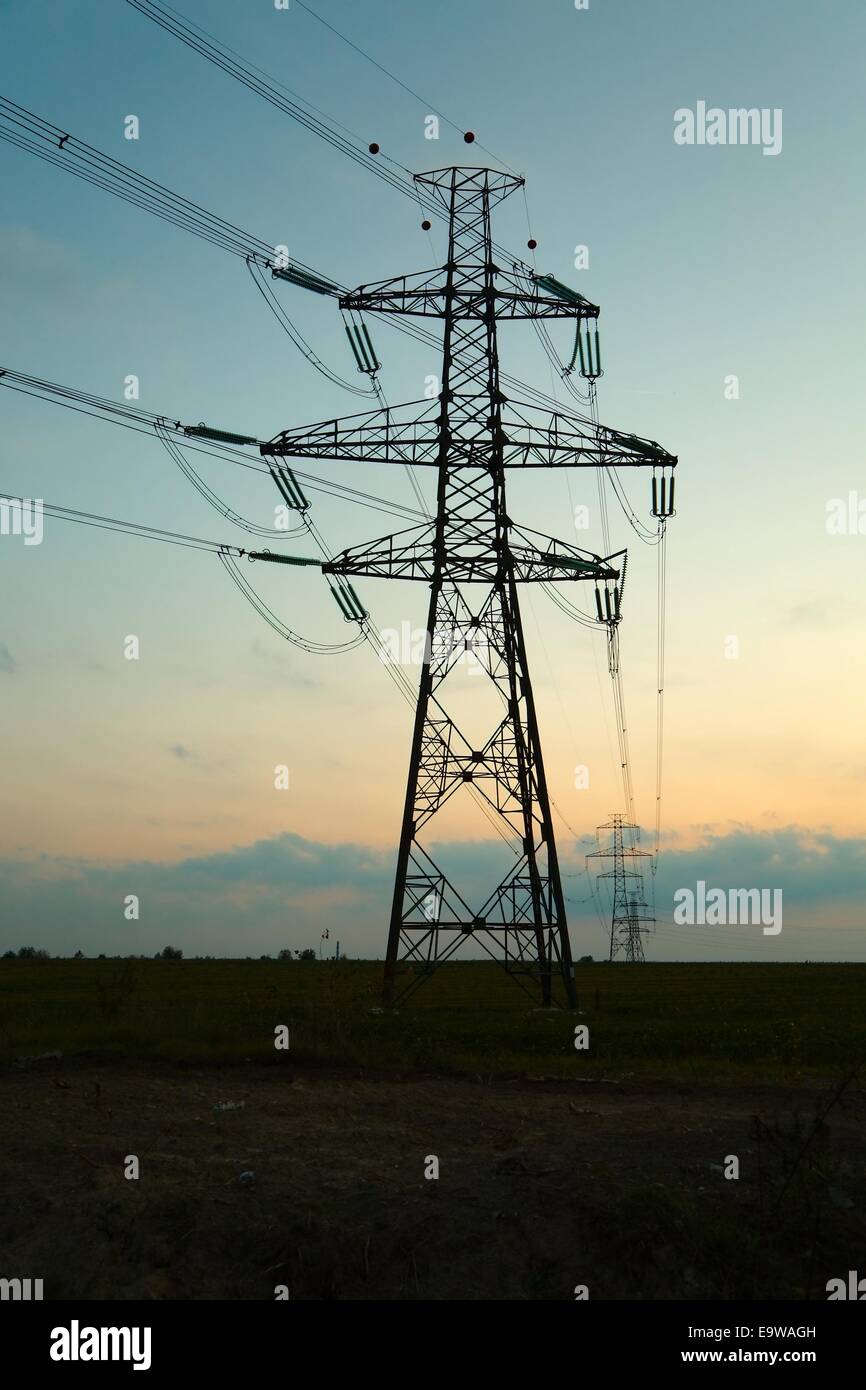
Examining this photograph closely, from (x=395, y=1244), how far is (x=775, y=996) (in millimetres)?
42415

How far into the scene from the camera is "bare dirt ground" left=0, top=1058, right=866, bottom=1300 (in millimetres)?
11492

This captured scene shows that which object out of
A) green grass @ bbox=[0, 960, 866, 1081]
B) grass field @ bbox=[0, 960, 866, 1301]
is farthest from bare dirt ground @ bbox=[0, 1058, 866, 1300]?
green grass @ bbox=[0, 960, 866, 1081]

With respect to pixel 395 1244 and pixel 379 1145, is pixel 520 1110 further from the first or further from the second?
pixel 395 1244

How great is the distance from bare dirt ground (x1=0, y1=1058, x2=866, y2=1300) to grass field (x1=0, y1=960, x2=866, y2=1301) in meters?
0.03

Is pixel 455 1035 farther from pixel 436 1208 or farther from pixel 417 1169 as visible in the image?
pixel 436 1208

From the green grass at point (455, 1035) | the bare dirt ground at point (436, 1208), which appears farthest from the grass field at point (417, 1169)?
the green grass at point (455, 1035)

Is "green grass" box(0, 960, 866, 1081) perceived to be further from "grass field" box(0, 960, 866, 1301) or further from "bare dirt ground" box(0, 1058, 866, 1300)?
"bare dirt ground" box(0, 1058, 866, 1300)

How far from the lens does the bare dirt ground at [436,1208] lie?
37.7ft

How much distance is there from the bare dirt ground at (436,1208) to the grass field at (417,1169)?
0.10 ft

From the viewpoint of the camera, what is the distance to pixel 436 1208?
12.4 meters

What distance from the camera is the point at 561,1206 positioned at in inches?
489

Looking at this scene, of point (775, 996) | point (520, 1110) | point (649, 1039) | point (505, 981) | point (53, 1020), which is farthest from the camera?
point (505, 981)

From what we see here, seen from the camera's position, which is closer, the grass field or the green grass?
the grass field
